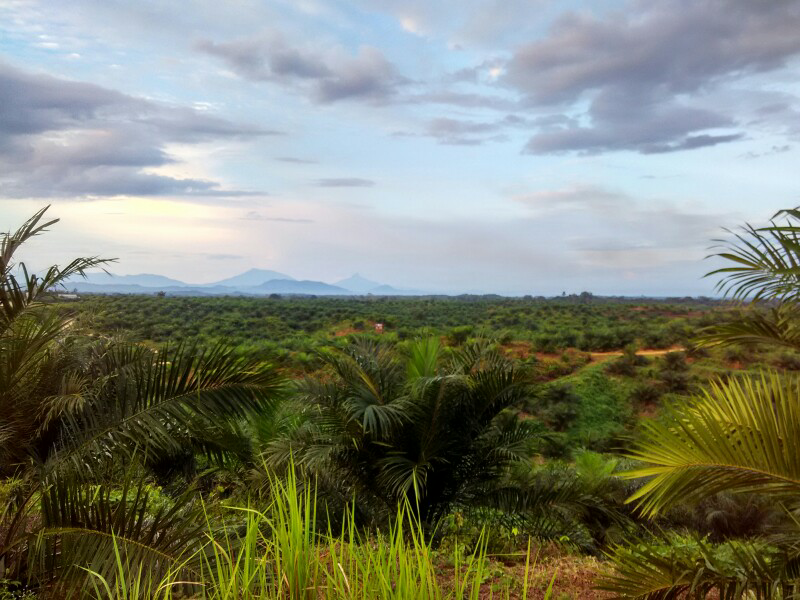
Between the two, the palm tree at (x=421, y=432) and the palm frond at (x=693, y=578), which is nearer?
the palm frond at (x=693, y=578)

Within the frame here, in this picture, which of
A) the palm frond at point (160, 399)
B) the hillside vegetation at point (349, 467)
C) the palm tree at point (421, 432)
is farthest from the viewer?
the palm tree at point (421, 432)

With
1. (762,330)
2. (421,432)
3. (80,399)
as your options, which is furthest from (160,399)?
(762,330)

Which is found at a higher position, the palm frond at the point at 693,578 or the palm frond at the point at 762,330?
the palm frond at the point at 762,330

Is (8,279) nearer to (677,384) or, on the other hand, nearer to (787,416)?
(787,416)

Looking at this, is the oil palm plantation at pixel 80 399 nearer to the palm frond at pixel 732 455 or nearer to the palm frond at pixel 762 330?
the palm frond at pixel 732 455

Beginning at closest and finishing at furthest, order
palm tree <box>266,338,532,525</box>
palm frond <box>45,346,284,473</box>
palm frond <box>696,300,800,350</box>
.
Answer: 1. palm frond <box>696,300,800,350</box>
2. palm frond <box>45,346,284,473</box>
3. palm tree <box>266,338,532,525</box>

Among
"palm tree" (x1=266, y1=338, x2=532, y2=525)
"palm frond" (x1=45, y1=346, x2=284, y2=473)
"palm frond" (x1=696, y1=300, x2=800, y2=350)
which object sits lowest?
"palm tree" (x1=266, y1=338, x2=532, y2=525)

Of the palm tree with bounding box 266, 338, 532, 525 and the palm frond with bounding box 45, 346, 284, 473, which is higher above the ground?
the palm frond with bounding box 45, 346, 284, 473

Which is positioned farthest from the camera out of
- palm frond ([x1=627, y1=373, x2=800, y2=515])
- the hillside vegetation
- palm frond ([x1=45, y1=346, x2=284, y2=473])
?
palm frond ([x1=45, y1=346, x2=284, y2=473])

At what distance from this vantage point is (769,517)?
1085cm

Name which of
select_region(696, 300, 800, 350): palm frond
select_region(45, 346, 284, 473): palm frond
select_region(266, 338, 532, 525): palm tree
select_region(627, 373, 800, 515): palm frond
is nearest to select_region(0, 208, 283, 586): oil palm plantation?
select_region(45, 346, 284, 473): palm frond

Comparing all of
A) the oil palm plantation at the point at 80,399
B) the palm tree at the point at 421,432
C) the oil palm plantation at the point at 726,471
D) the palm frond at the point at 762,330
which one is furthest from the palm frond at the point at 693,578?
the palm tree at the point at 421,432

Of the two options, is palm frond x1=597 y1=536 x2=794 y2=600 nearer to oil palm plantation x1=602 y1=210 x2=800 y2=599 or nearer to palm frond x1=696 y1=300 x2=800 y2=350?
oil palm plantation x1=602 y1=210 x2=800 y2=599

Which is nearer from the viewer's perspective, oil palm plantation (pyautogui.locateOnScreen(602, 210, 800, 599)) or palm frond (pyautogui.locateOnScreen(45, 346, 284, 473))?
oil palm plantation (pyautogui.locateOnScreen(602, 210, 800, 599))
